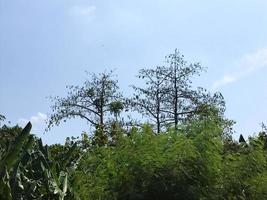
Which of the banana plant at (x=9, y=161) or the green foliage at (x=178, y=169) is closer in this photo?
the green foliage at (x=178, y=169)

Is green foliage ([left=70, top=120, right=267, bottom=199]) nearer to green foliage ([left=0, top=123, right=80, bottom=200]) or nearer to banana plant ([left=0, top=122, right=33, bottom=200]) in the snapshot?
green foliage ([left=0, top=123, right=80, bottom=200])

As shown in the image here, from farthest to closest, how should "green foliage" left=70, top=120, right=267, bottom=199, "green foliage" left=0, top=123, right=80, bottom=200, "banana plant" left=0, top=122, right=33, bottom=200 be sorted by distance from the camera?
"green foliage" left=0, top=123, right=80, bottom=200 → "banana plant" left=0, top=122, right=33, bottom=200 → "green foliage" left=70, top=120, right=267, bottom=199

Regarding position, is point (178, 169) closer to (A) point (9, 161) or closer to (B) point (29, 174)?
(A) point (9, 161)

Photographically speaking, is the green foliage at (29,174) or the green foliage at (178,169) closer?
the green foliage at (178,169)

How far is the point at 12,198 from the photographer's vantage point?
8758 millimetres

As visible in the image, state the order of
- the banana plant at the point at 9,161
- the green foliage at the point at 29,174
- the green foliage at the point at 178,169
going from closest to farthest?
the green foliage at the point at 178,169, the banana plant at the point at 9,161, the green foliage at the point at 29,174

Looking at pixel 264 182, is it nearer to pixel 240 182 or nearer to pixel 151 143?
pixel 240 182

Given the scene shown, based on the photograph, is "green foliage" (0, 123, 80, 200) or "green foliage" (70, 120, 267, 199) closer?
"green foliage" (70, 120, 267, 199)

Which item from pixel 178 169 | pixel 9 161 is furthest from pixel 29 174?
pixel 178 169

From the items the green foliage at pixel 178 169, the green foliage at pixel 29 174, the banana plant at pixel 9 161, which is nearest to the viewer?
the green foliage at pixel 178 169

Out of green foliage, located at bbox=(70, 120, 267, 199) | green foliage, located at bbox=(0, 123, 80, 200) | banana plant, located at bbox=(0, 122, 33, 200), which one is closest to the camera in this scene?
green foliage, located at bbox=(70, 120, 267, 199)

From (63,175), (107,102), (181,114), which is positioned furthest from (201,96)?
(63,175)

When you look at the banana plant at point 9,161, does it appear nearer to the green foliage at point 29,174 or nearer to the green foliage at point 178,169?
the green foliage at point 29,174

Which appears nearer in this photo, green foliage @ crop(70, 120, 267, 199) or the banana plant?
green foliage @ crop(70, 120, 267, 199)
